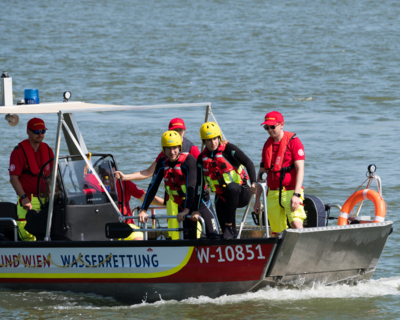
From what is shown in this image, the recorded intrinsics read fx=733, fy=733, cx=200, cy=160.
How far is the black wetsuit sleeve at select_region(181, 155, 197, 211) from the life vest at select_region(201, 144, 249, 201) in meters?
0.15

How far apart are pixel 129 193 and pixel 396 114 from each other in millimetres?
15563

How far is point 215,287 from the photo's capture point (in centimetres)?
791

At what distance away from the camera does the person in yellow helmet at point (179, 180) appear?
7.62 meters

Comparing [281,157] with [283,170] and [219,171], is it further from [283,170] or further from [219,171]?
[219,171]

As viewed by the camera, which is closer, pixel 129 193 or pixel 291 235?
pixel 291 235

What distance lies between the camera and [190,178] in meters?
7.72

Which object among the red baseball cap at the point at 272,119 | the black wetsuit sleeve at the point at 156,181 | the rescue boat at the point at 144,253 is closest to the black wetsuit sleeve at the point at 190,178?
the black wetsuit sleeve at the point at 156,181

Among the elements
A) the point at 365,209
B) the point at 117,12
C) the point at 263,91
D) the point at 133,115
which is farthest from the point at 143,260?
the point at 117,12

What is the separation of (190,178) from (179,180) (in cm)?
18

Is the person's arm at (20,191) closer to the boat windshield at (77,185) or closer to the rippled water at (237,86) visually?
the boat windshield at (77,185)

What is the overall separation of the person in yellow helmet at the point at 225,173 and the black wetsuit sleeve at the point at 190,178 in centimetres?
9

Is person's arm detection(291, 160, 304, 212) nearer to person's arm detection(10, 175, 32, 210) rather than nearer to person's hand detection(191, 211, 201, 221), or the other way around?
person's hand detection(191, 211, 201, 221)

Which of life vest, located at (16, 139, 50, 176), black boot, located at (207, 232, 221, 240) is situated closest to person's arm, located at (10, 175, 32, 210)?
life vest, located at (16, 139, 50, 176)

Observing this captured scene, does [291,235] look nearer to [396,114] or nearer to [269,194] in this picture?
[269,194]
